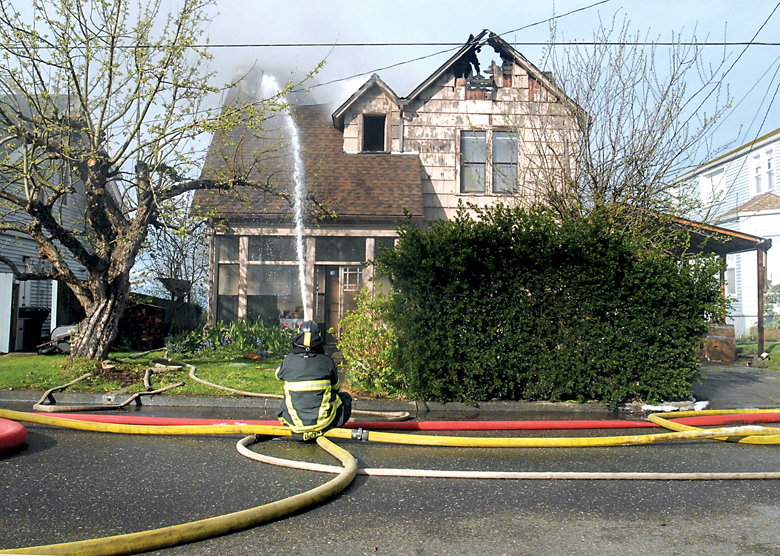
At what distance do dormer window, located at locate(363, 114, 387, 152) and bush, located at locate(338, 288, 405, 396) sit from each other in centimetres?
854

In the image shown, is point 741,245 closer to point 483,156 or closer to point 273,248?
point 483,156

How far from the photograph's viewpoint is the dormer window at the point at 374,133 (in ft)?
56.1

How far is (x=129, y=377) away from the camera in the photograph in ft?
33.1

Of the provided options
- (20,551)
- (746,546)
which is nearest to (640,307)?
(746,546)

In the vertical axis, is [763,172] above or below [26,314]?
above

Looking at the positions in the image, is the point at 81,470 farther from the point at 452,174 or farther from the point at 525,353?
the point at 452,174

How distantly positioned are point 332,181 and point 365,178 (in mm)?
843

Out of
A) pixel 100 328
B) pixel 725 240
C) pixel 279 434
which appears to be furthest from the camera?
pixel 725 240

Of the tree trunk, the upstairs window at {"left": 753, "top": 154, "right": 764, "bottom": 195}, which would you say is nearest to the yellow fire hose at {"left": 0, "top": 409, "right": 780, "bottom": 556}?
the tree trunk

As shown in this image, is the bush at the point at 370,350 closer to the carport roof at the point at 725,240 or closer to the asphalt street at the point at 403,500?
the asphalt street at the point at 403,500

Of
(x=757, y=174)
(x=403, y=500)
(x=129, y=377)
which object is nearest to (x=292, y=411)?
(x=403, y=500)

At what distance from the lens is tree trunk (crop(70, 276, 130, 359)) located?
10.7m

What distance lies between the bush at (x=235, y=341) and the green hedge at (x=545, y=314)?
5.52 metres

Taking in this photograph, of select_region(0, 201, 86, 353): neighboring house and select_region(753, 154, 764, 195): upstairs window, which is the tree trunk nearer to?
select_region(0, 201, 86, 353): neighboring house
